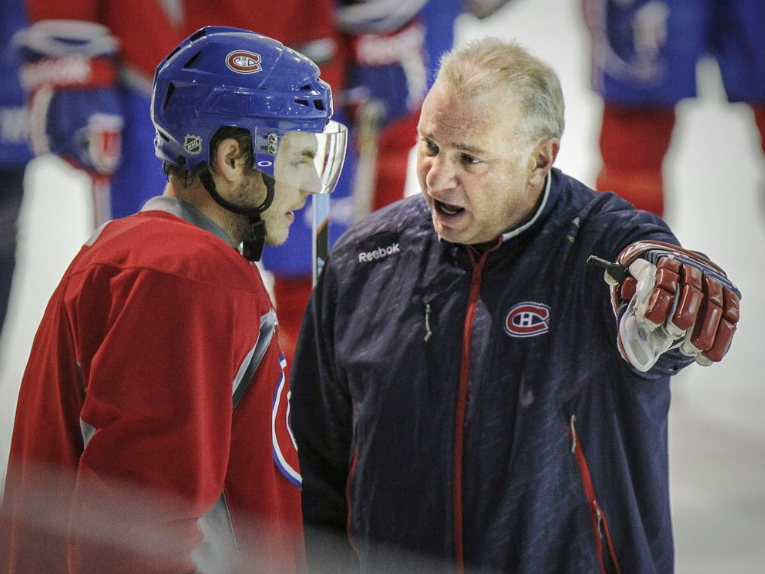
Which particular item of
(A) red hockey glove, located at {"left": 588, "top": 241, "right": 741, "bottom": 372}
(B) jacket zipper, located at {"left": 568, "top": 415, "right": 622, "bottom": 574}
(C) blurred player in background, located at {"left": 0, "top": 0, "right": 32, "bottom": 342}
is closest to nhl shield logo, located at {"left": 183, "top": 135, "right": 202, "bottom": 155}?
(A) red hockey glove, located at {"left": 588, "top": 241, "right": 741, "bottom": 372}

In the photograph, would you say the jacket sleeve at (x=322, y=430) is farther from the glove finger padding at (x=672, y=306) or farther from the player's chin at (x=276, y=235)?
the glove finger padding at (x=672, y=306)

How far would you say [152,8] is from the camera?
3600 millimetres

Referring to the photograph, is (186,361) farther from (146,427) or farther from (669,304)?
(669,304)

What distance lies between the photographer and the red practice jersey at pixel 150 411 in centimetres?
144

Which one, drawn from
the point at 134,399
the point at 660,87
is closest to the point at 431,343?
the point at 134,399

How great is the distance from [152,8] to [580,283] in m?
2.10

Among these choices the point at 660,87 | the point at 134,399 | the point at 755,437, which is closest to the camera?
the point at 134,399

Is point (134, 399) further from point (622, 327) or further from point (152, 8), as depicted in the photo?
point (152, 8)

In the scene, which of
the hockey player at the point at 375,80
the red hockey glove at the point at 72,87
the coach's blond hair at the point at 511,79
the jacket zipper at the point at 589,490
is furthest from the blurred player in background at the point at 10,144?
the jacket zipper at the point at 589,490

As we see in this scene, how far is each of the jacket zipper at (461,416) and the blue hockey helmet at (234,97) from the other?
0.40m

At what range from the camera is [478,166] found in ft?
6.31

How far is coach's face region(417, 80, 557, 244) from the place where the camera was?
6.24 feet

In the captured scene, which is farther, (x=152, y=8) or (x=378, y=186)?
(x=378, y=186)

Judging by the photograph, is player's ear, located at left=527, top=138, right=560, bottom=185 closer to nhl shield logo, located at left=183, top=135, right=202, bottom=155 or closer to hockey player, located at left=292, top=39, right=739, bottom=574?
hockey player, located at left=292, top=39, right=739, bottom=574
